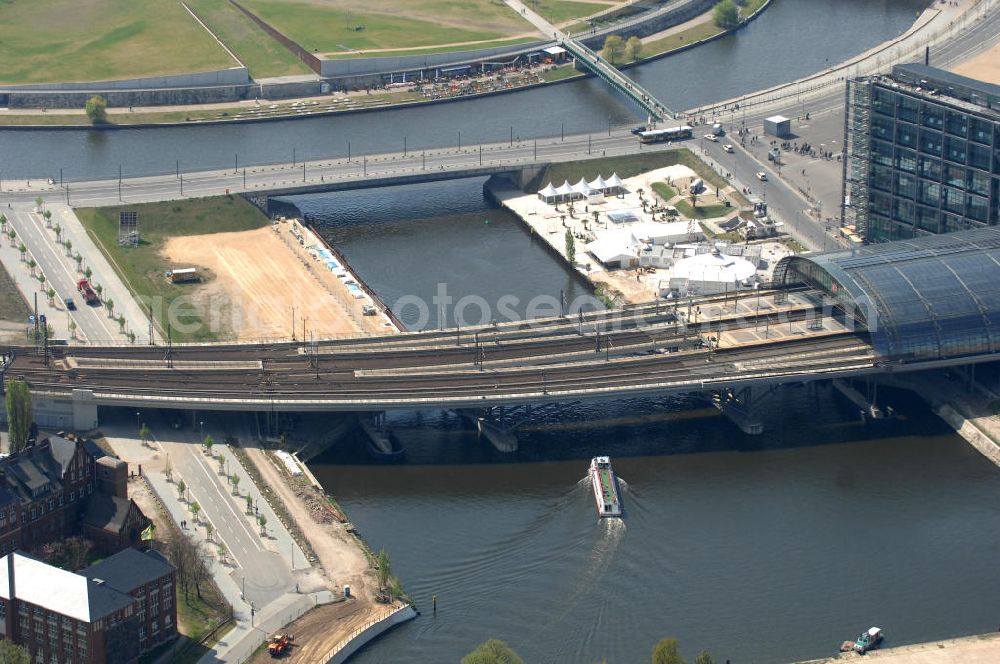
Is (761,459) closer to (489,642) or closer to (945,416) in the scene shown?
(945,416)

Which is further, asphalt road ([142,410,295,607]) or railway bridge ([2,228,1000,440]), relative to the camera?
railway bridge ([2,228,1000,440])

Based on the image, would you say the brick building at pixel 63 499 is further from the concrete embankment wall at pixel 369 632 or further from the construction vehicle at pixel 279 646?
the concrete embankment wall at pixel 369 632

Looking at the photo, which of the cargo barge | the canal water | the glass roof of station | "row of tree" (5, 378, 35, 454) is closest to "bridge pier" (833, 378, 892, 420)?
the canal water

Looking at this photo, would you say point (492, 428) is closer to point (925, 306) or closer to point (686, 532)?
point (686, 532)

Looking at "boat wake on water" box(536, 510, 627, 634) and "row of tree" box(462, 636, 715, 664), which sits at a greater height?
"boat wake on water" box(536, 510, 627, 634)

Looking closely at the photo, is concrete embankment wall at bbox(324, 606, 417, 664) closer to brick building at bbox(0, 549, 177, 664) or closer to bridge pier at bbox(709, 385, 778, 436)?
brick building at bbox(0, 549, 177, 664)

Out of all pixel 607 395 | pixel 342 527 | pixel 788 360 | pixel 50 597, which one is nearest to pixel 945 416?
pixel 788 360
